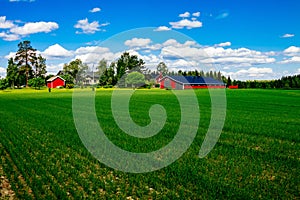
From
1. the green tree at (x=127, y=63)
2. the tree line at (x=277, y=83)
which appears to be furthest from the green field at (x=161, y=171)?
the tree line at (x=277, y=83)

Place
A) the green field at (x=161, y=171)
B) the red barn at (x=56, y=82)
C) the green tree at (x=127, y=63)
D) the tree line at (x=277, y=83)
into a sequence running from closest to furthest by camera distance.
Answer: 1. the green field at (x=161, y=171)
2. the green tree at (x=127, y=63)
3. the tree line at (x=277, y=83)
4. the red barn at (x=56, y=82)

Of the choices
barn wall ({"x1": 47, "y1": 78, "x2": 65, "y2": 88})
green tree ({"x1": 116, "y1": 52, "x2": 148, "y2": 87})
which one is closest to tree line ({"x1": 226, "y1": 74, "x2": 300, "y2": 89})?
barn wall ({"x1": 47, "y1": 78, "x2": 65, "y2": 88})

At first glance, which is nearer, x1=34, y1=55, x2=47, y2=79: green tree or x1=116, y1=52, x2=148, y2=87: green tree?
x1=116, y1=52, x2=148, y2=87: green tree

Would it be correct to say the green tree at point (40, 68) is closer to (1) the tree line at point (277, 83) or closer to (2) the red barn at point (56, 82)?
(2) the red barn at point (56, 82)

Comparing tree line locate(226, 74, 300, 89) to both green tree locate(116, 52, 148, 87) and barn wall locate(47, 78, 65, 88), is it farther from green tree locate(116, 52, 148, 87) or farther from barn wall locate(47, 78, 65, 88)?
green tree locate(116, 52, 148, 87)

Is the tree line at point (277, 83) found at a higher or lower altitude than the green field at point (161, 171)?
higher

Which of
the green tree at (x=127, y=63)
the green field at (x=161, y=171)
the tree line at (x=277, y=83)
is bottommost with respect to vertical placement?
the green field at (x=161, y=171)

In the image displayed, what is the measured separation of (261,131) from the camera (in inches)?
595

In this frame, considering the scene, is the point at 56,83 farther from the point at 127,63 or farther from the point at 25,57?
the point at 127,63

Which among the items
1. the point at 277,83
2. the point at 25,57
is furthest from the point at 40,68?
the point at 277,83

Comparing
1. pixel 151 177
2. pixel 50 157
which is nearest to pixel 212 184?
pixel 151 177

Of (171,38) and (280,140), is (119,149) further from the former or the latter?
(280,140)

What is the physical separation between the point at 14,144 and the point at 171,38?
7.52m

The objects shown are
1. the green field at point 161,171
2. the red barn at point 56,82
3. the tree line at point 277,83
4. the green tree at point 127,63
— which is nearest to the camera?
the green field at point 161,171
